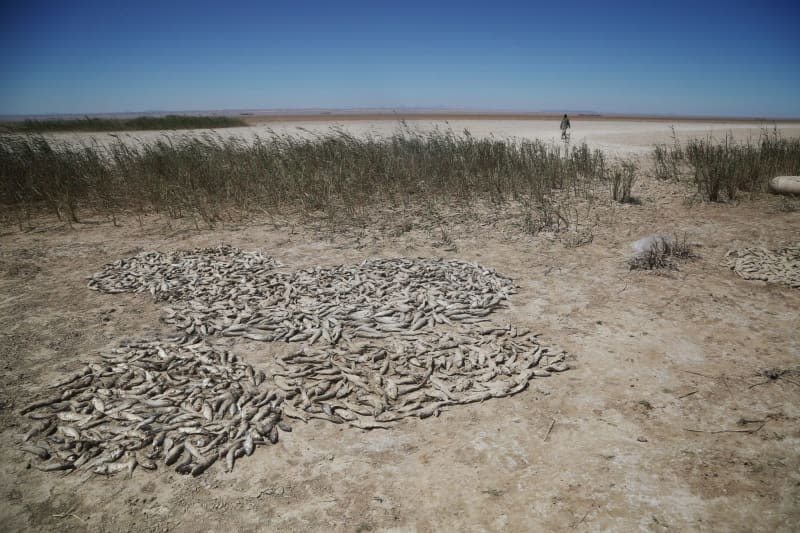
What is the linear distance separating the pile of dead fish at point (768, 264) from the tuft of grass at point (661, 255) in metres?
0.55

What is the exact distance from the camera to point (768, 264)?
19.5 feet

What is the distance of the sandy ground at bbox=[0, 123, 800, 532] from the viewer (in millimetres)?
2549

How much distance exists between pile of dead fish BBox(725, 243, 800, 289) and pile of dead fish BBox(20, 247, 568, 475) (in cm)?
315

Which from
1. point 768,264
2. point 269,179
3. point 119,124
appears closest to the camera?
point 768,264

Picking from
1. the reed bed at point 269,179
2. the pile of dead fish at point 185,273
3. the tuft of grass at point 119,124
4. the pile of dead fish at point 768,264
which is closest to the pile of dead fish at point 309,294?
the pile of dead fish at point 185,273

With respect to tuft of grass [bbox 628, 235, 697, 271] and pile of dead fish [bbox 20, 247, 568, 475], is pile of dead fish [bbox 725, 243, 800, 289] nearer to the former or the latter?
tuft of grass [bbox 628, 235, 697, 271]

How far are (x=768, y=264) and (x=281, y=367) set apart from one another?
20.8 feet

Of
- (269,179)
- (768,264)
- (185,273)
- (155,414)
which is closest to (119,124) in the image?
(269,179)

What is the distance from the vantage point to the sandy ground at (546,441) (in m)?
2.55

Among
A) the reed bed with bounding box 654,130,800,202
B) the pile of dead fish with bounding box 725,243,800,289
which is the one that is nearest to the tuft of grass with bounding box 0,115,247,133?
the reed bed with bounding box 654,130,800,202

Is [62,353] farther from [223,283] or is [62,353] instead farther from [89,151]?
[89,151]

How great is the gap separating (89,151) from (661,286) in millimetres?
12028

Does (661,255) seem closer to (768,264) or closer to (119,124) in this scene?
(768,264)

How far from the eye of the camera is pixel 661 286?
5621 mm
